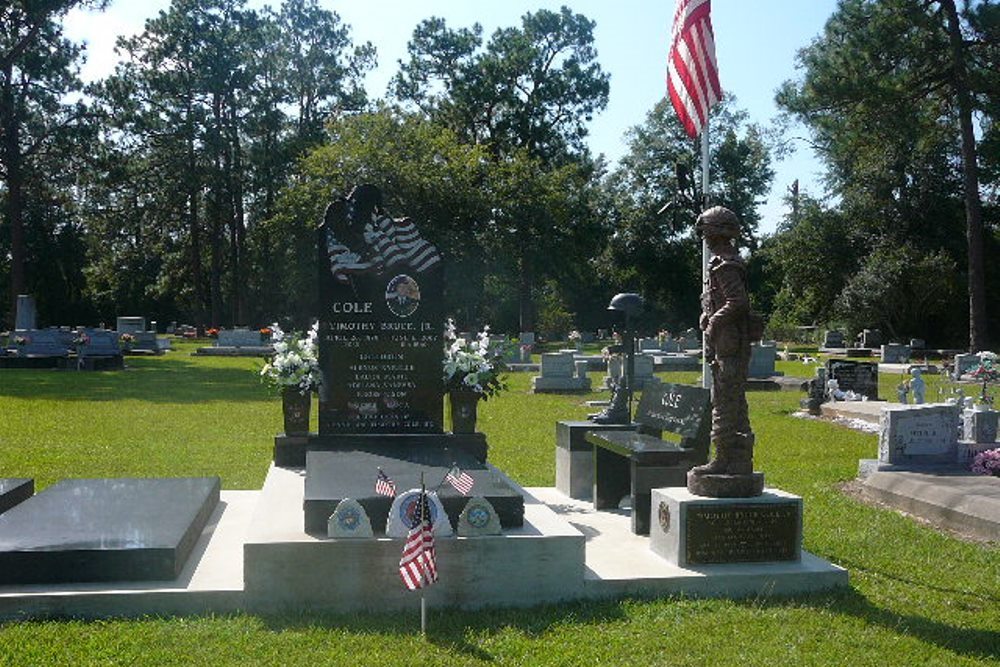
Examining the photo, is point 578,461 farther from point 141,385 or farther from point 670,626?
point 141,385

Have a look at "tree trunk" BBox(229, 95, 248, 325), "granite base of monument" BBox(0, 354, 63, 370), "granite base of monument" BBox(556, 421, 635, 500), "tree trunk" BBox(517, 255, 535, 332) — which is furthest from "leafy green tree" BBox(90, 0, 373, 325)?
"granite base of monument" BBox(556, 421, 635, 500)

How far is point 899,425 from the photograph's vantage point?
1031cm

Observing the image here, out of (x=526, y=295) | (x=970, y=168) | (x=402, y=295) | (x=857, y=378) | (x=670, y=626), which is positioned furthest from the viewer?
(x=526, y=295)

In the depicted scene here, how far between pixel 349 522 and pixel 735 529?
257cm

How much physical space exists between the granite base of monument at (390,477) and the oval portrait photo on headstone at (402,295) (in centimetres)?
132

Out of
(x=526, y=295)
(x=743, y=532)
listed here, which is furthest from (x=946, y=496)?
(x=526, y=295)

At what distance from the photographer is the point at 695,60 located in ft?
31.5

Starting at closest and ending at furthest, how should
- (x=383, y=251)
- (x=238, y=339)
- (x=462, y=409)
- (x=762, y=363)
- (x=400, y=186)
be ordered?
(x=383, y=251)
(x=462, y=409)
(x=762, y=363)
(x=400, y=186)
(x=238, y=339)

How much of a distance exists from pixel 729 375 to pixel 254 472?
6.44m

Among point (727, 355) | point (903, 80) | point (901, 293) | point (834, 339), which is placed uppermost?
point (903, 80)

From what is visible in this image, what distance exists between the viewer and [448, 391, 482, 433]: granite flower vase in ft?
31.1

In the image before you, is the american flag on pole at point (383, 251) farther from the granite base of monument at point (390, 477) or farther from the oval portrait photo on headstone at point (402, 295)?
the granite base of monument at point (390, 477)

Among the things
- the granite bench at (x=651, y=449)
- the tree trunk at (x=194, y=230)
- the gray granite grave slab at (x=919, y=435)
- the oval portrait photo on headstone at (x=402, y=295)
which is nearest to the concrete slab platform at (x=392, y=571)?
the granite bench at (x=651, y=449)

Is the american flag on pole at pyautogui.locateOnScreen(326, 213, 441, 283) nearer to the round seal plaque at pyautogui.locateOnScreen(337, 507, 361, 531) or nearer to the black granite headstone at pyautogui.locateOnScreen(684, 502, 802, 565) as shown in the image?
the round seal plaque at pyautogui.locateOnScreen(337, 507, 361, 531)
